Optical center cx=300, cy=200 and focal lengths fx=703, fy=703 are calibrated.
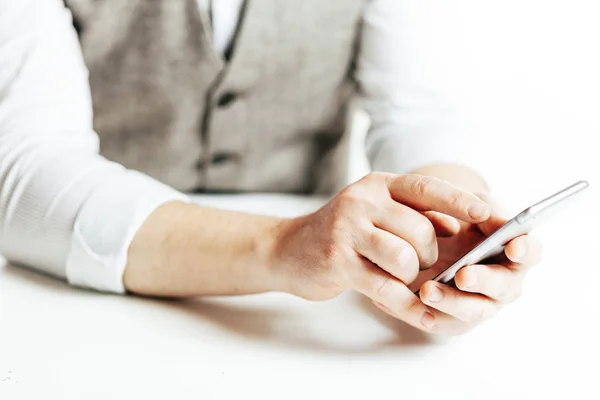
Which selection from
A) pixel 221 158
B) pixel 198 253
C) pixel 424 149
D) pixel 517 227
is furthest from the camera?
pixel 221 158

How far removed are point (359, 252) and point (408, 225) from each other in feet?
0.13

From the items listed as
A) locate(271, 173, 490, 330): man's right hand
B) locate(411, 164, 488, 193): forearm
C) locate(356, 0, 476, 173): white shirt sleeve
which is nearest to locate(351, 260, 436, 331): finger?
locate(271, 173, 490, 330): man's right hand

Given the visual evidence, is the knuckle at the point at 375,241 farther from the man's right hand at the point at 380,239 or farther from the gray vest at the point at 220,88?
the gray vest at the point at 220,88

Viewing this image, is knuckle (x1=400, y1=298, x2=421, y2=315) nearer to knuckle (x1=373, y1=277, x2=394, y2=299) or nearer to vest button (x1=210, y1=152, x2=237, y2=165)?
knuckle (x1=373, y1=277, x2=394, y2=299)

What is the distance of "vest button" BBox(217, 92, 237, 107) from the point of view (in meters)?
0.80

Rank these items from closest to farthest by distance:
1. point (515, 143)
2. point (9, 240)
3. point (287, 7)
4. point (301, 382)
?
point (301, 382), point (9, 240), point (287, 7), point (515, 143)

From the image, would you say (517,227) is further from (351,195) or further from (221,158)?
(221,158)

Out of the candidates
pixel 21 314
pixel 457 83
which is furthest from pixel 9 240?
pixel 457 83

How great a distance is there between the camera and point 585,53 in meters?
1.21

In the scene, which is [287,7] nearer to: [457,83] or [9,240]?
[457,83]

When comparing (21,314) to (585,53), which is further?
(585,53)

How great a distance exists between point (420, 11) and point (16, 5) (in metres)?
0.43

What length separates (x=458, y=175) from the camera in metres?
0.67

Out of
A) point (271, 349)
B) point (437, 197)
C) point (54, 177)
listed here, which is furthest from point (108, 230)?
point (437, 197)
